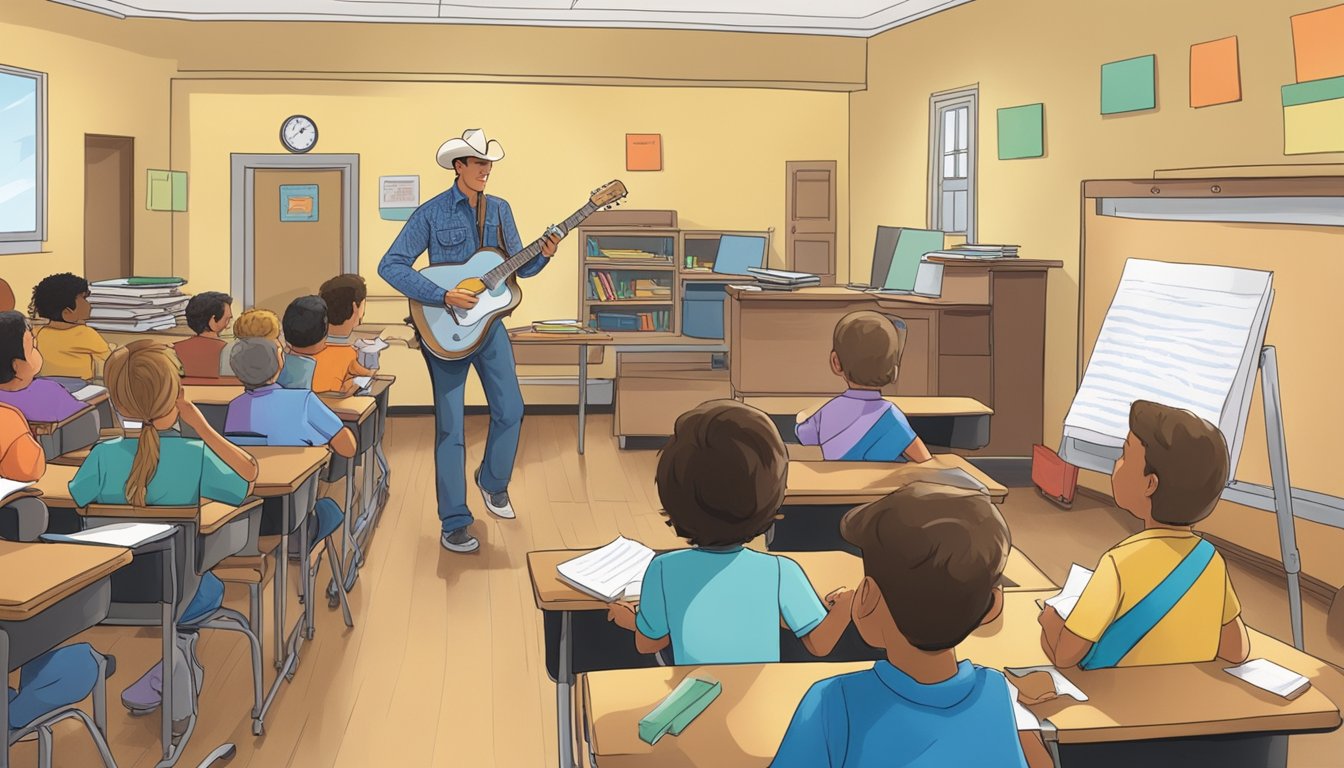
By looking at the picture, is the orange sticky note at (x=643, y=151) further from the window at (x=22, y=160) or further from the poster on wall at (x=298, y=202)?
the window at (x=22, y=160)

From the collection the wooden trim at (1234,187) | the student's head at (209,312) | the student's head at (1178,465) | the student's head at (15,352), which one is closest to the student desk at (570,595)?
the student's head at (1178,465)

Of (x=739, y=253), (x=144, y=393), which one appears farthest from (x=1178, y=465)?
(x=739, y=253)

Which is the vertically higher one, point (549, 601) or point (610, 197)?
point (610, 197)

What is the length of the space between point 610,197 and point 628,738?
3771mm

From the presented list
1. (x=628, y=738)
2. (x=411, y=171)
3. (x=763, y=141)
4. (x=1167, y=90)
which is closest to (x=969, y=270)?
(x=1167, y=90)

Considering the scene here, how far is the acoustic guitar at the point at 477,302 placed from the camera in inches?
186

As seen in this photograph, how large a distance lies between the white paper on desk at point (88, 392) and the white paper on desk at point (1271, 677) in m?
3.72

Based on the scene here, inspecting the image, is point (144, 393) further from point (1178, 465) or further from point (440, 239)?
point (440, 239)

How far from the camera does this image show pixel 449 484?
15.6ft

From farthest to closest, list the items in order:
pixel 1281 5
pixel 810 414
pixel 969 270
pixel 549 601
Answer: pixel 969 270 → pixel 1281 5 → pixel 810 414 → pixel 549 601

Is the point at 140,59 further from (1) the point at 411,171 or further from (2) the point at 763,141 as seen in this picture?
(2) the point at 763,141

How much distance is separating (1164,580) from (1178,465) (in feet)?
0.58

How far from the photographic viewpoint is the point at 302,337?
4184 millimetres

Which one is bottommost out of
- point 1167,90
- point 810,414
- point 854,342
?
point 810,414
